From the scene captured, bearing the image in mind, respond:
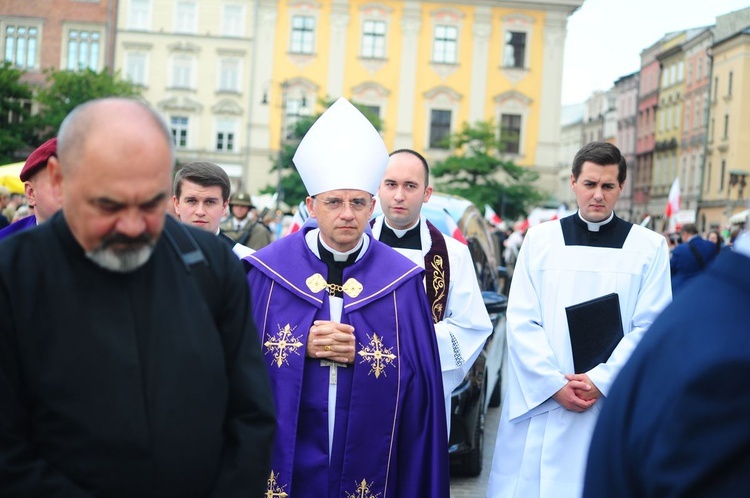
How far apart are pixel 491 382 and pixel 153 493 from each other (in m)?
7.41

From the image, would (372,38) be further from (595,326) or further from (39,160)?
(39,160)

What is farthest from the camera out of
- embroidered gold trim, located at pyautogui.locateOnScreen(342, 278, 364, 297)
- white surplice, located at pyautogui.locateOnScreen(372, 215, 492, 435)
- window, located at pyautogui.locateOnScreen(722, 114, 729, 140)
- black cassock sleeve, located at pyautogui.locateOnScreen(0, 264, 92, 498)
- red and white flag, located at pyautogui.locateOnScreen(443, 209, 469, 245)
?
window, located at pyautogui.locateOnScreen(722, 114, 729, 140)

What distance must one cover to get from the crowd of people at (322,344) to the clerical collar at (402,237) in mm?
238

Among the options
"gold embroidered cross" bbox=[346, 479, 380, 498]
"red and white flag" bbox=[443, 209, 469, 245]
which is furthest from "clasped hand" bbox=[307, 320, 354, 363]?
"red and white flag" bbox=[443, 209, 469, 245]

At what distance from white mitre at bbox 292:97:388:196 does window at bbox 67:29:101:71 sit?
54522 millimetres

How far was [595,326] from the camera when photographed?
5.65 m

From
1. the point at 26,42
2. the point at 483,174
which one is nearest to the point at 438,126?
the point at 483,174

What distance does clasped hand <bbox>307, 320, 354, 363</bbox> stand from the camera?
4.57m

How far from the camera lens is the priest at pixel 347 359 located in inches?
180

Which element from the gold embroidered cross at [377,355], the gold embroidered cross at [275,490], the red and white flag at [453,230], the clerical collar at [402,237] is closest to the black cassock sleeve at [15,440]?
the gold embroidered cross at [275,490]

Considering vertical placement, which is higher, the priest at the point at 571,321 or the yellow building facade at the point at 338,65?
the yellow building facade at the point at 338,65

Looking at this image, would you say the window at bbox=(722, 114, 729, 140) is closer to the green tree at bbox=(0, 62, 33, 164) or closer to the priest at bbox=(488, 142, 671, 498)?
the green tree at bbox=(0, 62, 33, 164)

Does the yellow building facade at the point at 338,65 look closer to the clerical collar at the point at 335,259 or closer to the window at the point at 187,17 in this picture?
the window at the point at 187,17

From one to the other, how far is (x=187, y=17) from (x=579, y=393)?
53711mm
